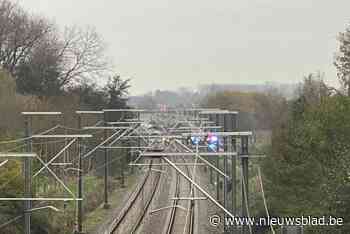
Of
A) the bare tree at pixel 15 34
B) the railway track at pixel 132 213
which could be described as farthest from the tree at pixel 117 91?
the railway track at pixel 132 213

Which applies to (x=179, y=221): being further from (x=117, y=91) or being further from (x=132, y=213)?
(x=117, y=91)

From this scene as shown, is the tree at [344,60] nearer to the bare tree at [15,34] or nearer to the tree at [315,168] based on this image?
the tree at [315,168]

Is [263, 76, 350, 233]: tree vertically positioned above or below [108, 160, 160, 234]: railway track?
above

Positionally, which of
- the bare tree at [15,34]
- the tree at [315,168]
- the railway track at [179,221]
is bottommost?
the railway track at [179,221]

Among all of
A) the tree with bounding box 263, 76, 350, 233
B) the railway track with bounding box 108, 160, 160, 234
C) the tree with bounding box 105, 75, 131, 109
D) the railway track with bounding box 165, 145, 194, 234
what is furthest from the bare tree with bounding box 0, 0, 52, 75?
the tree with bounding box 263, 76, 350, 233

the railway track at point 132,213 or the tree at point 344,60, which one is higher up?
the tree at point 344,60

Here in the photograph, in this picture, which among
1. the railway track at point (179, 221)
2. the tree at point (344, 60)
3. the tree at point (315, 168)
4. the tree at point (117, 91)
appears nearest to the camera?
the tree at point (315, 168)

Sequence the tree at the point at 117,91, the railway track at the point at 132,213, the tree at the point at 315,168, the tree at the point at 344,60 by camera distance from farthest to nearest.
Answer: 1. the tree at the point at 117,91
2. the tree at the point at 344,60
3. the railway track at the point at 132,213
4. the tree at the point at 315,168

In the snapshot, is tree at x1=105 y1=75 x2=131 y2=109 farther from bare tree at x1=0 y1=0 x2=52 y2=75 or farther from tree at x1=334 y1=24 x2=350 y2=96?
tree at x1=334 y1=24 x2=350 y2=96

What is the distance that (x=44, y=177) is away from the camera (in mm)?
24234

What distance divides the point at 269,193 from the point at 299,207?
3523 mm

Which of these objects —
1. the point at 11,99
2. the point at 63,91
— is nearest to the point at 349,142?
the point at 11,99

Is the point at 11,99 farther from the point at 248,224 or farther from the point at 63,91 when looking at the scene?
the point at 248,224

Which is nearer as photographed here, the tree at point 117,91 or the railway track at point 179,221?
the railway track at point 179,221
